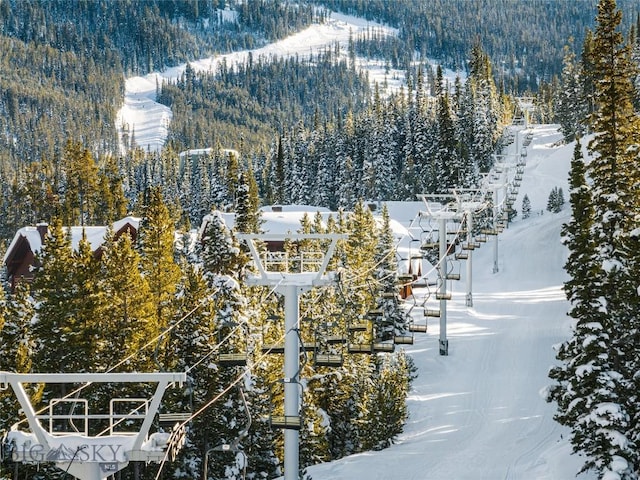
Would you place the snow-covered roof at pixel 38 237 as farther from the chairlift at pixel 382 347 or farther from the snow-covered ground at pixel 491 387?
the chairlift at pixel 382 347

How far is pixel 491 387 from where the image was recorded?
3953 centimetres

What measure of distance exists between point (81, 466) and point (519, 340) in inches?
1422

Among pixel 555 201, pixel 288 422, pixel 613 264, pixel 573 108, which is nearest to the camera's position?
pixel 288 422

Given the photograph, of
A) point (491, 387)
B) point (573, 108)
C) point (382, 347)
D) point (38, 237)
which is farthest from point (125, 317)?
point (573, 108)

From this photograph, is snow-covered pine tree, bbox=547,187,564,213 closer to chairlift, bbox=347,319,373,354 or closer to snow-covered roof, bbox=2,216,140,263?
chairlift, bbox=347,319,373,354

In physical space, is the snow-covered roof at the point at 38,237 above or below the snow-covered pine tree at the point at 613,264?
below

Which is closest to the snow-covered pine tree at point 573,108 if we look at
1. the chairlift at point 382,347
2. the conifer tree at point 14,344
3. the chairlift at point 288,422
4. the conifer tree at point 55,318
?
the conifer tree at point 55,318

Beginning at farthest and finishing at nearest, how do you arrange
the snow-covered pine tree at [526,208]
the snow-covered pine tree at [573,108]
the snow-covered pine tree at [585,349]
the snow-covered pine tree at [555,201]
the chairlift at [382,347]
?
the snow-covered pine tree at [573,108]
the snow-covered pine tree at [526,208]
the snow-covered pine tree at [555,201]
the snow-covered pine tree at [585,349]
the chairlift at [382,347]

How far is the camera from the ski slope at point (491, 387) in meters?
29.4

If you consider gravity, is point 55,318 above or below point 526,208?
above

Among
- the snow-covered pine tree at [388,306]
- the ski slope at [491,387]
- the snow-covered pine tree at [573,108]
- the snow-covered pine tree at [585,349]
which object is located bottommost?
the ski slope at [491,387]

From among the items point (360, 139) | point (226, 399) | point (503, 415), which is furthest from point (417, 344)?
point (360, 139)

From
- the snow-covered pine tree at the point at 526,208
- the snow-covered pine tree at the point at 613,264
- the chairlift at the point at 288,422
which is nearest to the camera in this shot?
the chairlift at the point at 288,422

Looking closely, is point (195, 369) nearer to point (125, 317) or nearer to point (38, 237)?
point (125, 317)
